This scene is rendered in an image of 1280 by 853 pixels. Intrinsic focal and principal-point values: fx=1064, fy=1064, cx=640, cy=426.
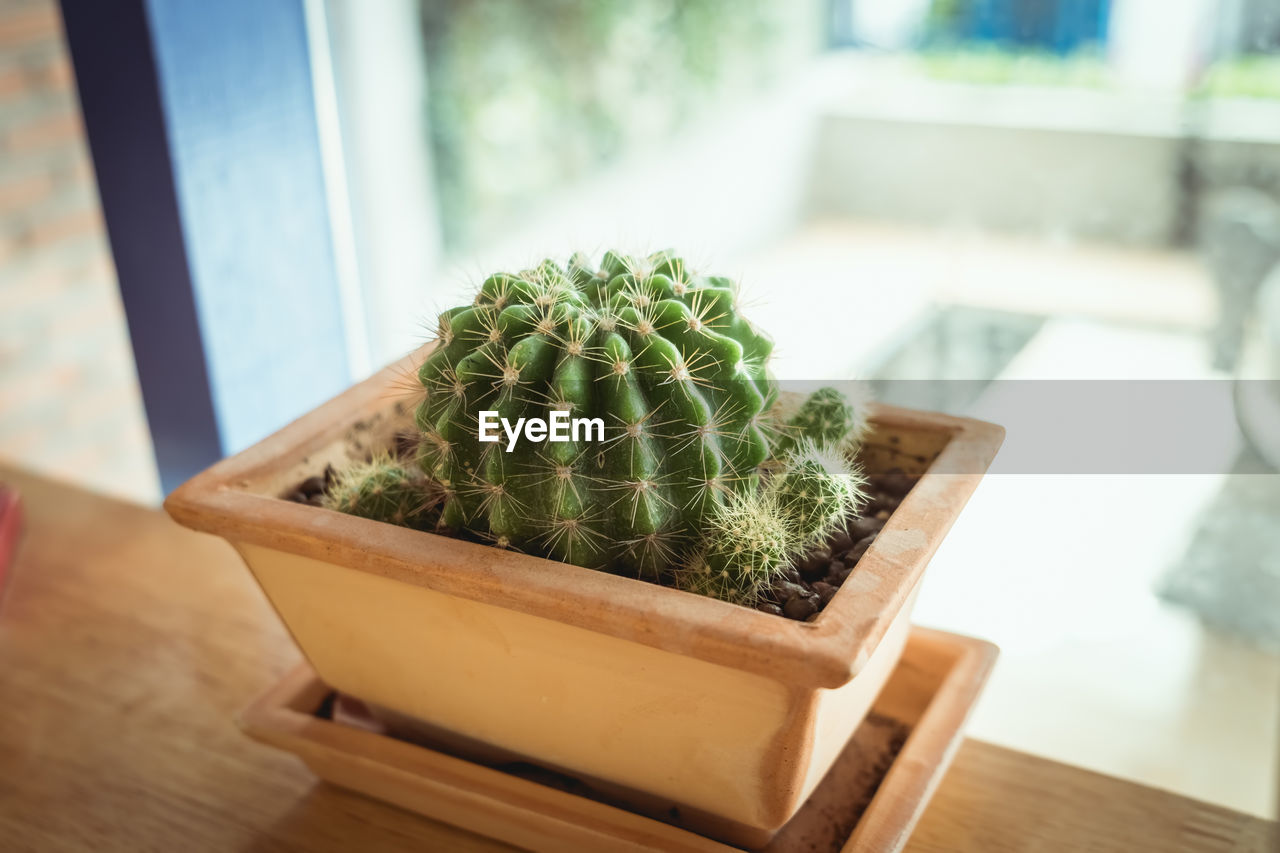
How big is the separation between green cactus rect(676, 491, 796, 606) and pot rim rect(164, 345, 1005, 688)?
0.04 m

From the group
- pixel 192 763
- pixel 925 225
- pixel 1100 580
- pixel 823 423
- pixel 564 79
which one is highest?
pixel 564 79

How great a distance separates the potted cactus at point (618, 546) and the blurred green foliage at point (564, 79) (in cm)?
155

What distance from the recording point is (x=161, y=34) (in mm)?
966

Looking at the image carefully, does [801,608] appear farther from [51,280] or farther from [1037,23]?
[51,280]

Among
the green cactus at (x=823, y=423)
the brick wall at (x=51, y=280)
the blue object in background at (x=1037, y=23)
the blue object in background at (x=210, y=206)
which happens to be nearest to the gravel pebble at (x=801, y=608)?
the green cactus at (x=823, y=423)

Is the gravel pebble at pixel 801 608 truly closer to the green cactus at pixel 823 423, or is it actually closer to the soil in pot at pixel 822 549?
the soil in pot at pixel 822 549

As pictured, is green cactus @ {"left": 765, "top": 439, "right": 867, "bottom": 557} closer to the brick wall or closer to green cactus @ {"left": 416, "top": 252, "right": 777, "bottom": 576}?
green cactus @ {"left": 416, "top": 252, "right": 777, "bottom": 576}

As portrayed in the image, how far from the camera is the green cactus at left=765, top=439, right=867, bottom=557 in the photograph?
1.97 ft

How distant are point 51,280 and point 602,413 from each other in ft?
5.94

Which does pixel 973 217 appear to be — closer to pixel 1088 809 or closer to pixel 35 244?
pixel 1088 809

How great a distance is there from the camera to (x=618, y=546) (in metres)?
0.58

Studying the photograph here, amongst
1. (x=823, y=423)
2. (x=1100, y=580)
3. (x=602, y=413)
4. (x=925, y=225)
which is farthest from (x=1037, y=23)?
(x=602, y=413)

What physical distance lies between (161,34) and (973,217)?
3.94ft

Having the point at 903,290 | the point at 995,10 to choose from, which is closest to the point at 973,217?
the point at 903,290
